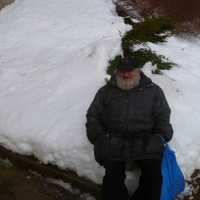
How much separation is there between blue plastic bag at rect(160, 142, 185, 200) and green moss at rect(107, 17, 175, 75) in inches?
63.4

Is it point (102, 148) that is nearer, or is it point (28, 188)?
point (102, 148)

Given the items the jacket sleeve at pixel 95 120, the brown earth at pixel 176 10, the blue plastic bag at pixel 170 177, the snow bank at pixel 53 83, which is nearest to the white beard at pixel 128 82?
the jacket sleeve at pixel 95 120

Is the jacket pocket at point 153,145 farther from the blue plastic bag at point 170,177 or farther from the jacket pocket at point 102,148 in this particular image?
the jacket pocket at point 102,148

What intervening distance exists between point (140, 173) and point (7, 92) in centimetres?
236

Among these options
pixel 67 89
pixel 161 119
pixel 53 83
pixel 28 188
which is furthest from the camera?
pixel 53 83

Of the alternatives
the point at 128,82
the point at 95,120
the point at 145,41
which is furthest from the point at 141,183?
the point at 145,41

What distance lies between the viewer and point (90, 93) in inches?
228

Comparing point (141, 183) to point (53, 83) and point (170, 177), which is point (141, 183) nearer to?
point (170, 177)

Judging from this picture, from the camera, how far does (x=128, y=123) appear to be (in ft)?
15.5

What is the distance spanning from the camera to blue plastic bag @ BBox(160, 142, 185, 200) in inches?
184

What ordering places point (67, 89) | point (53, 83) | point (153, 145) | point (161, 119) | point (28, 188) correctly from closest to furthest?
point (153, 145) < point (161, 119) < point (28, 188) < point (67, 89) < point (53, 83)

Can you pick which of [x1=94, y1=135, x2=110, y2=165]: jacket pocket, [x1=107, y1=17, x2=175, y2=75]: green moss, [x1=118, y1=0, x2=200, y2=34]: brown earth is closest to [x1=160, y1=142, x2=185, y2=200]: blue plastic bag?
[x1=94, y1=135, x2=110, y2=165]: jacket pocket

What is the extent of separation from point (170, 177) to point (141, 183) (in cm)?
33

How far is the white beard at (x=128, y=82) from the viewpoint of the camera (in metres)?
4.63
